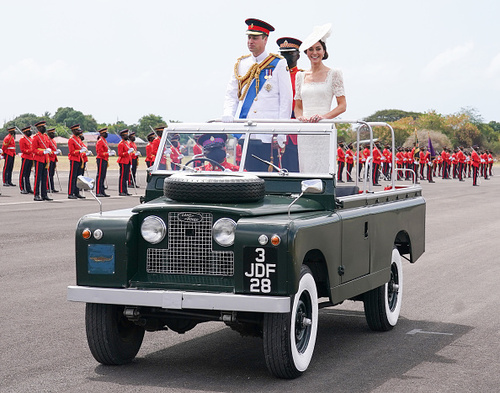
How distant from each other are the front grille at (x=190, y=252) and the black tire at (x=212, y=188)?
20 cm

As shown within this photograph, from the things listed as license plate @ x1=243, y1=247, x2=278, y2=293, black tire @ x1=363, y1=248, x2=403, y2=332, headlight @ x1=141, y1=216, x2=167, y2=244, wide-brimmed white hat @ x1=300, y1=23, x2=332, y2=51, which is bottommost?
black tire @ x1=363, y1=248, x2=403, y2=332

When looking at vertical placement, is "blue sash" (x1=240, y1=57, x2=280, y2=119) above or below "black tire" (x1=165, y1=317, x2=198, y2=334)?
above

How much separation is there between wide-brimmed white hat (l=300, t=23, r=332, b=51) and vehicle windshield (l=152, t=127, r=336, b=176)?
1.36m

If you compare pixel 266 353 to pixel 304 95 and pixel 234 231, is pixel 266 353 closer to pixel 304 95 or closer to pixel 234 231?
pixel 234 231

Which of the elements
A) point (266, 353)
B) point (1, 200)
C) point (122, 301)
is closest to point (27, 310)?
point (122, 301)

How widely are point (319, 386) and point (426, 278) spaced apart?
19.3 feet

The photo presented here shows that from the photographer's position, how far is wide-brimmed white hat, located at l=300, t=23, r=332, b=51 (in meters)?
8.72

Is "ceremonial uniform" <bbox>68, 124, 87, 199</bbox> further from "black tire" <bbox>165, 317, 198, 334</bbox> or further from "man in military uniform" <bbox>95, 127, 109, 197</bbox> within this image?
"black tire" <bbox>165, 317, 198, 334</bbox>

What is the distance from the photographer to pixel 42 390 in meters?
6.00

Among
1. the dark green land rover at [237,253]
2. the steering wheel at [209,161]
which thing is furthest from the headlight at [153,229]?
the steering wheel at [209,161]

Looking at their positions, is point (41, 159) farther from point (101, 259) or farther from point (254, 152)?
point (101, 259)

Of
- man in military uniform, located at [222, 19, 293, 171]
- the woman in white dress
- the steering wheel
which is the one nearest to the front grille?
the steering wheel

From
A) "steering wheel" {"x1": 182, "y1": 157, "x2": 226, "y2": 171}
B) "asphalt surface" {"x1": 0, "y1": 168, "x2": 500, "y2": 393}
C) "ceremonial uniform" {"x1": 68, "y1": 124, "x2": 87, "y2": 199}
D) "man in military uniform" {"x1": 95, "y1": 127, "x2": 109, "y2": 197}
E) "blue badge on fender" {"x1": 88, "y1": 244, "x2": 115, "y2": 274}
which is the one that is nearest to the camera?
"asphalt surface" {"x1": 0, "y1": 168, "x2": 500, "y2": 393}

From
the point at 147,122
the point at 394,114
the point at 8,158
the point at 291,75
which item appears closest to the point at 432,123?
the point at 394,114
